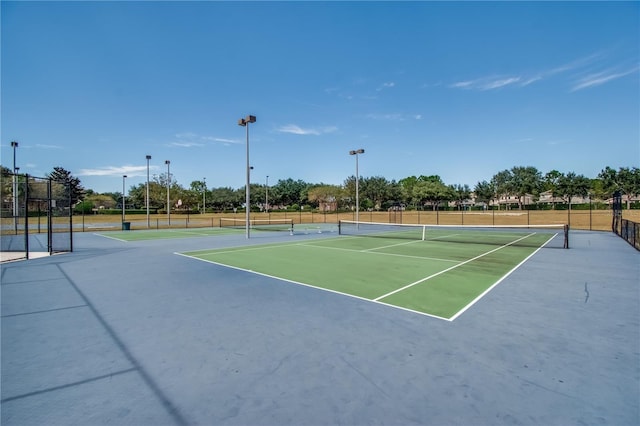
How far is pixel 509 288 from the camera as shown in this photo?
7.42m

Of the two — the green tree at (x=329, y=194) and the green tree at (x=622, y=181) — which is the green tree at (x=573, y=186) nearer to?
the green tree at (x=622, y=181)

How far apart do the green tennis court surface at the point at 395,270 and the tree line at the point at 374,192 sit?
5803cm

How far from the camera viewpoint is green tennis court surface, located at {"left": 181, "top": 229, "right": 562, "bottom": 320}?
668cm

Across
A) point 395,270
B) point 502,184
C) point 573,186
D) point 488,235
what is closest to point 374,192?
point 502,184

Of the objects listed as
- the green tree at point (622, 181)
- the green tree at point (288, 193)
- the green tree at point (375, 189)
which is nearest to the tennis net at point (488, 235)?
the green tree at point (375, 189)

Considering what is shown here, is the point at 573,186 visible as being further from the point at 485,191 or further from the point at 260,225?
the point at 260,225

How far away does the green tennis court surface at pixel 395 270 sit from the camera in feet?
21.9

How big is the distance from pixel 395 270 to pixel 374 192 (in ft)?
272

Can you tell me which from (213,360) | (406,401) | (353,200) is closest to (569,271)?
(406,401)

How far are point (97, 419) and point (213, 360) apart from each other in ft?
4.21

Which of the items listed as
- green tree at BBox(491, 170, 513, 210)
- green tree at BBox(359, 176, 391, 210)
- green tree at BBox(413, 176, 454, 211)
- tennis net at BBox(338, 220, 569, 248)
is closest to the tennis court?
tennis net at BBox(338, 220, 569, 248)

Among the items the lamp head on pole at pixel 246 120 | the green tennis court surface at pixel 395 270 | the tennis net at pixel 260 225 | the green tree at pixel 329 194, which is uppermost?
the lamp head on pole at pixel 246 120

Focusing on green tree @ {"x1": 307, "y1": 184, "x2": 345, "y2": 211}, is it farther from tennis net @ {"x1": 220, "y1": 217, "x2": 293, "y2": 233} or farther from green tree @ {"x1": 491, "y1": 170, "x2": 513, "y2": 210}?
green tree @ {"x1": 491, "y1": 170, "x2": 513, "y2": 210}

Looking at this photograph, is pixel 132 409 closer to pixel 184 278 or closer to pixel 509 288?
pixel 184 278
